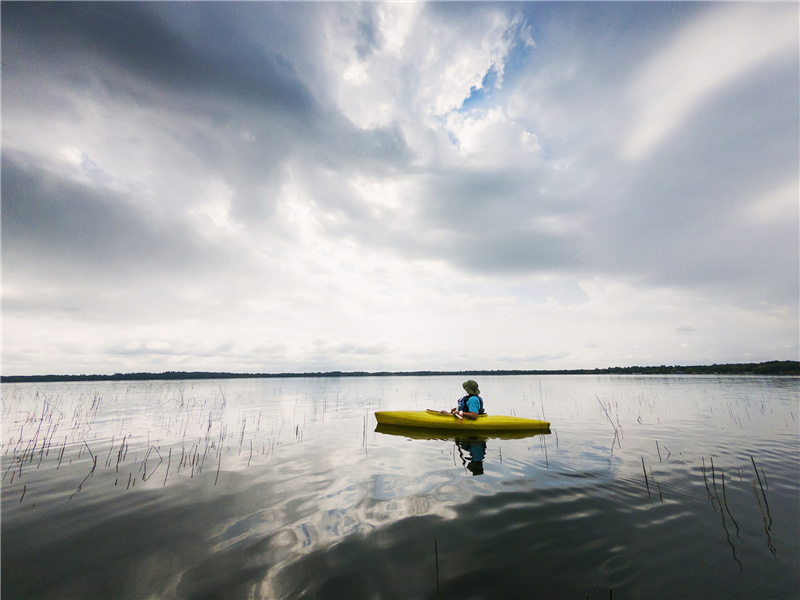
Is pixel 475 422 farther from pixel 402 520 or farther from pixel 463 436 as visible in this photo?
pixel 402 520

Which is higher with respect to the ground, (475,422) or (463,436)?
(475,422)

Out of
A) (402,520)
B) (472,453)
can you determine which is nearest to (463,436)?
(472,453)

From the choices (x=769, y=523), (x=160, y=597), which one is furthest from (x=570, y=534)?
(x=160, y=597)

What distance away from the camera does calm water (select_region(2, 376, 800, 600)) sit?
368cm

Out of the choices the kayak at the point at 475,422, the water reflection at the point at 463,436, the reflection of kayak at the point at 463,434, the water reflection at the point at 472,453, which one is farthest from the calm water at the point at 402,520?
the kayak at the point at 475,422

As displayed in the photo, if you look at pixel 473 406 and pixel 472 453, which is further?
pixel 473 406

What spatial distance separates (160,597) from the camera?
11.5ft

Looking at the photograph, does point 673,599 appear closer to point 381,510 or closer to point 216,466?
point 381,510

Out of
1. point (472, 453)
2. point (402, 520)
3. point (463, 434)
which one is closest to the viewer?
point (402, 520)

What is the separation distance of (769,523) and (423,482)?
224 inches

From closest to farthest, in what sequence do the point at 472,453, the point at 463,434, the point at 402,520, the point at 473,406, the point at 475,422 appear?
the point at 402,520
the point at 472,453
the point at 475,422
the point at 463,434
the point at 473,406

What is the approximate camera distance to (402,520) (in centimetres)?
510

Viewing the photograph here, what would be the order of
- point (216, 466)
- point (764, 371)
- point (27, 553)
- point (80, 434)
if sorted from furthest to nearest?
point (764, 371) → point (80, 434) → point (216, 466) → point (27, 553)

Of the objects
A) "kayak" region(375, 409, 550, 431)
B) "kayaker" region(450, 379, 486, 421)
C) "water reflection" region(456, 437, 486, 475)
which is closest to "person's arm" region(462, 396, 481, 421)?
"kayaker" region(450, 379, 486, 421)
